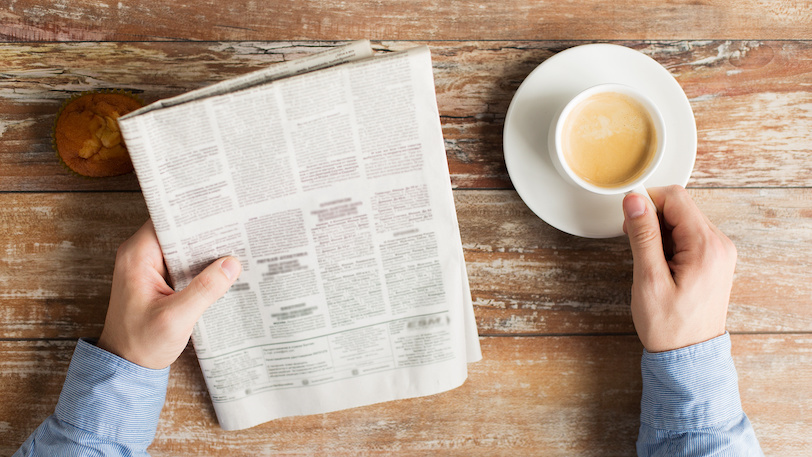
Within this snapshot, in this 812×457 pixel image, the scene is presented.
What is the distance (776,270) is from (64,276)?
1210 mm

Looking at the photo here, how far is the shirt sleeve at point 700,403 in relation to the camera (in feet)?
2.47

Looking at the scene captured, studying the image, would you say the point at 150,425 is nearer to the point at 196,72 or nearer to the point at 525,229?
the point at 196,72

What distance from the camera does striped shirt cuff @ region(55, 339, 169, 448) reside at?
75cm

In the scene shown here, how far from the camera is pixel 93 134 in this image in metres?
0.75

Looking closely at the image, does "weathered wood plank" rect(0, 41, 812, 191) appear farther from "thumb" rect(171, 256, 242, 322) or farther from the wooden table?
"thumb" rect(171, 256, 242, 322)

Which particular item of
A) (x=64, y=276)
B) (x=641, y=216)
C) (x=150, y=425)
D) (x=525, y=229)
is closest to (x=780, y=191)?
(x=641, y=216)

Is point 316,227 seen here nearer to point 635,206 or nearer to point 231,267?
point 231,267

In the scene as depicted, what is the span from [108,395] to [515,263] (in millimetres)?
671

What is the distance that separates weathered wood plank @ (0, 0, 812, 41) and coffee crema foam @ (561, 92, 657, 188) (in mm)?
153

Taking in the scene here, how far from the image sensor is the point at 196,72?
81 centimetres

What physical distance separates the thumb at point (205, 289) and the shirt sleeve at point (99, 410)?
0.47ft

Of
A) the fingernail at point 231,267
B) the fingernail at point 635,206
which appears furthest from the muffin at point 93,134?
the fingernail at point 635,206

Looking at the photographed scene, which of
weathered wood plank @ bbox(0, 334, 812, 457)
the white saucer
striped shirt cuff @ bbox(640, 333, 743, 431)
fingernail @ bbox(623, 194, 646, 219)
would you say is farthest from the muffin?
striped shirt cuff @ bbox(640, 333, 743, 431)

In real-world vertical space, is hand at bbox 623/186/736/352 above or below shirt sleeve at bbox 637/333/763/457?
above
